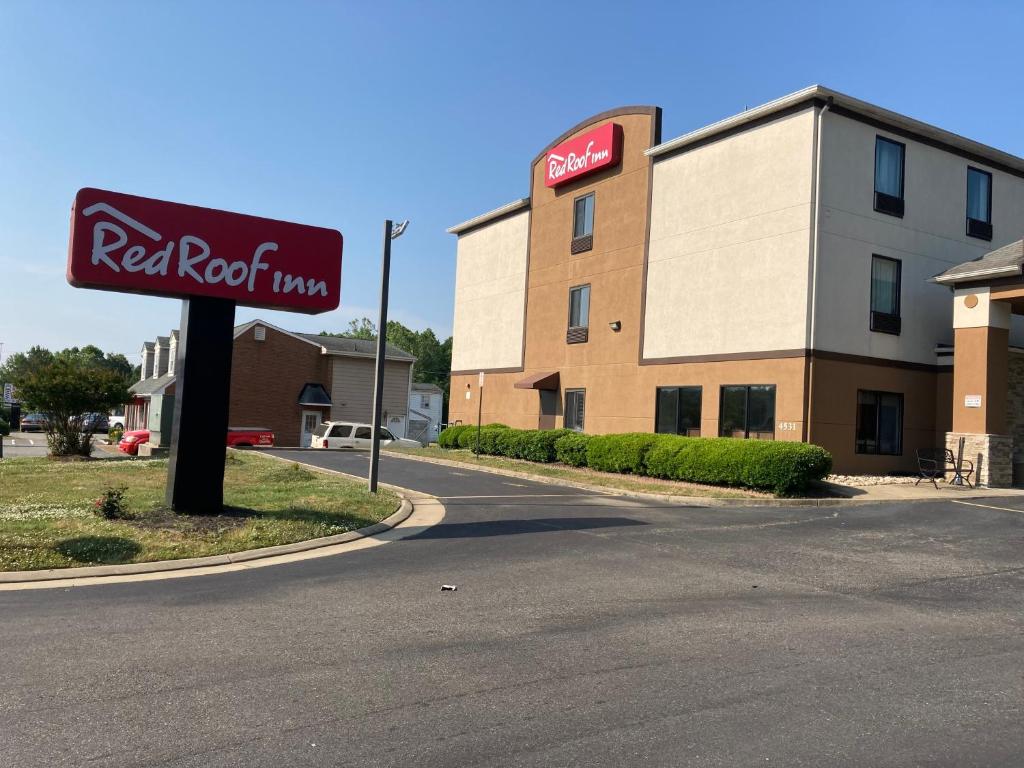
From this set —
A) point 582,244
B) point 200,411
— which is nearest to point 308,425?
point 582,244

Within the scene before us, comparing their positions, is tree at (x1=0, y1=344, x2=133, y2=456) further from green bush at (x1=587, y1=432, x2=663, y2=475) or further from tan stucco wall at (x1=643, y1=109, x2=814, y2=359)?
tan stucco wall at (x1=643, y1=109, x2=814, y2=359)

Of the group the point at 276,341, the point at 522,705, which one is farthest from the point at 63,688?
the point at 276,341

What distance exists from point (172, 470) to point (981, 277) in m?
18.9

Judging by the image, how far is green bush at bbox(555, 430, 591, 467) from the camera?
23328 mm

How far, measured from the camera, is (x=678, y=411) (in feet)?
79.5

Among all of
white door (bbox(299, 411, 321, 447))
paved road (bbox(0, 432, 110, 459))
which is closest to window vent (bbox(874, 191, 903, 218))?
paved road (bbox(0, 432, 110, 459))

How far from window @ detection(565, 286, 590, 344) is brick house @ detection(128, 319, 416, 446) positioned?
63.3ft

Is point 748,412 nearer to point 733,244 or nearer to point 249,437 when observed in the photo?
point 733,244

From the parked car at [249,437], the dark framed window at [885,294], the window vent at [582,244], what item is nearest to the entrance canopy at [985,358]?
the dark framed window at [885,294]

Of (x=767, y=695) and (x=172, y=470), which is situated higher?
(x=172, y=470)

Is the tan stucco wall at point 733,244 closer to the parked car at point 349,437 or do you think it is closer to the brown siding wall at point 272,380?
the parked car at point 349,437

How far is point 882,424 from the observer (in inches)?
867

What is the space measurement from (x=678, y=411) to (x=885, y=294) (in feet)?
21.5

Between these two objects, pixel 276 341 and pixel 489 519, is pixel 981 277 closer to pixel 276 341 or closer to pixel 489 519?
pixel 489 519
